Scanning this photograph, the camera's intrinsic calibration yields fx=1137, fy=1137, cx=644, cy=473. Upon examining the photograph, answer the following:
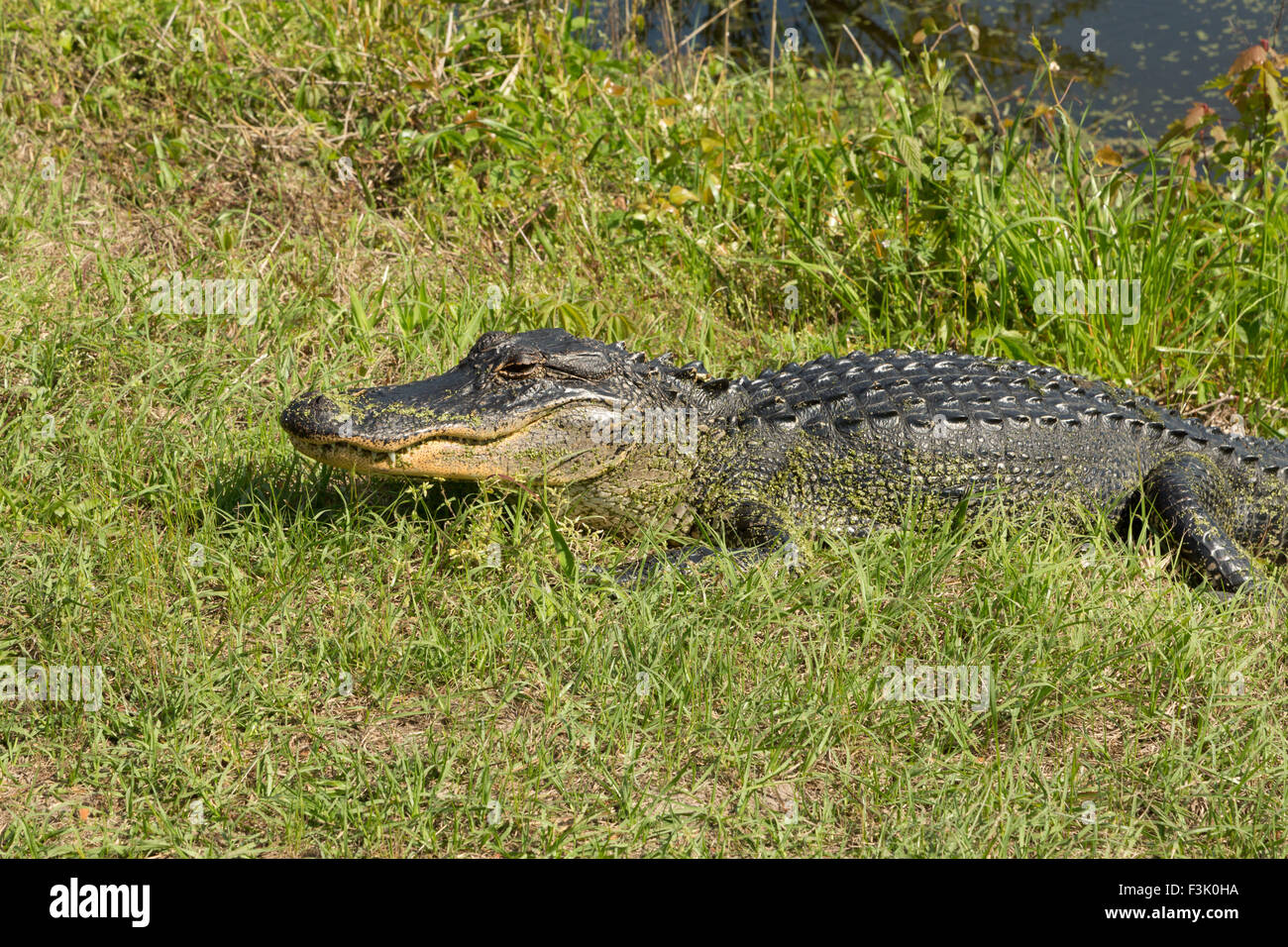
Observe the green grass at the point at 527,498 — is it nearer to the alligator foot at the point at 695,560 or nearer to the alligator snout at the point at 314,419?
the alligator foot at the point at 695,560

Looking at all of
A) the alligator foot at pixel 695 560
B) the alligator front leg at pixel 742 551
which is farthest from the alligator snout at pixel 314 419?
the alligator front leg at pixel 742 551

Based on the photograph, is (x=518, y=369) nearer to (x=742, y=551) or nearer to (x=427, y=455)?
(x=427, y=455)

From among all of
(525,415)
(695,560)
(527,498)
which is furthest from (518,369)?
(695,560)

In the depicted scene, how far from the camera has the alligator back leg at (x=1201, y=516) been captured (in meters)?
4.24

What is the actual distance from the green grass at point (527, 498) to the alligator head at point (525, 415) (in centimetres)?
20

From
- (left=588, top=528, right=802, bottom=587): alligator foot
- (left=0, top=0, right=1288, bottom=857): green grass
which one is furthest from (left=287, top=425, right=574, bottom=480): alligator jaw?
(left=588, top=528, right=802, bottom=587): alligator foot

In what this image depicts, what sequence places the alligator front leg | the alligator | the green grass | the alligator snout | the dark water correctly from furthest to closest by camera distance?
the dark water, the alligator, the alligator front leg, the alligator snout, the green grass

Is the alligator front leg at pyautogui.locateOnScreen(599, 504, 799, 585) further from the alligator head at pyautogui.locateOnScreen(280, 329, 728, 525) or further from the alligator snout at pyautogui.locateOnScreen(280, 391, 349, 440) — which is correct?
the alligator snout at pyautogui.locateOnScreen(280, 391, 349, 440)

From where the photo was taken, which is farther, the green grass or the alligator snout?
the alligator snout

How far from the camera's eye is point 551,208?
6.14m

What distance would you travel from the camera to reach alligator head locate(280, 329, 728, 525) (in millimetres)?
3928

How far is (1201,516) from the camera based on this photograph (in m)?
4.30

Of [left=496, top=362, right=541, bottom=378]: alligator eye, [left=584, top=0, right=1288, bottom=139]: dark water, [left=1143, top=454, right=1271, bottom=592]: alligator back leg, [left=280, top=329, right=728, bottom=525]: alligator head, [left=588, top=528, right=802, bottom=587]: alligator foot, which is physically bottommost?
[left=588, top=528, right=802, bottom=587]: alligator foot

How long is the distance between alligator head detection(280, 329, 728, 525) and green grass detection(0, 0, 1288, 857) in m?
0.20
